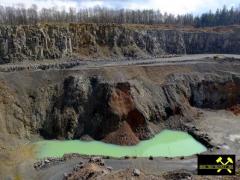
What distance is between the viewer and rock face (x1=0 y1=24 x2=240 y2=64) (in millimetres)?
59312

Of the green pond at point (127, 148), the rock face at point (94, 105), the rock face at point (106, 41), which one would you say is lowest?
the green pond at point (127, 148)

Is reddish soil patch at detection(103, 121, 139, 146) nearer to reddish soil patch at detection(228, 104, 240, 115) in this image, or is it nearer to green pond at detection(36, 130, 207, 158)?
green pond at detection(36, 130, 207, 158)

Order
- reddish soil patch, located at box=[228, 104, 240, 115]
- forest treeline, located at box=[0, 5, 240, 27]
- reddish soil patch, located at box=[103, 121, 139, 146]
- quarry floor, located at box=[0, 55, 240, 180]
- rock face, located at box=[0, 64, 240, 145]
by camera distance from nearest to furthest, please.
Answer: quarry floor, located at box=[0, 55, 240, 180]
reddish soil patch, located at box=[103, 121, 139, 146]
rock face, located at box=[0, 64, 240, 145]
reddish soil patch, located at box=[228, 104, 240, 115]
forest treeline, located at box=[0, 5, 240, 27]

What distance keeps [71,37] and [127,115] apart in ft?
87.0

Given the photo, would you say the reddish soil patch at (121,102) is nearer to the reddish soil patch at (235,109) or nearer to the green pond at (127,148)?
the green pond at (127,148)

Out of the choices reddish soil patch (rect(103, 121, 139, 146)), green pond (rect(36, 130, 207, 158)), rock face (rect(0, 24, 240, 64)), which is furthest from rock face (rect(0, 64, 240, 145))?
rock face (rect(0, 24, 240, 64))

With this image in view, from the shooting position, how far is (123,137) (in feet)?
136

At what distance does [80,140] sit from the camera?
4234 cm

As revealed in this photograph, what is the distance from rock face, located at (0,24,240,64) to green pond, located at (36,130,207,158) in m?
23.2

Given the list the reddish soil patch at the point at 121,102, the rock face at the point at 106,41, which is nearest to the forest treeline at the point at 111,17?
the rock face at the point at 106,41

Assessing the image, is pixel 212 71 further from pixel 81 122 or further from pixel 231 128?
pixel 81 122

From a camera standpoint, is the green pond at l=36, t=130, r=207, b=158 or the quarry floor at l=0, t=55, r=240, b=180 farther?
the green pond at l=36, t=130, r=207, b=158

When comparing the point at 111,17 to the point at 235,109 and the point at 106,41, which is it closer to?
the point at 106,41

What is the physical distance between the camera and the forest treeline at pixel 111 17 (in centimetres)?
8212
